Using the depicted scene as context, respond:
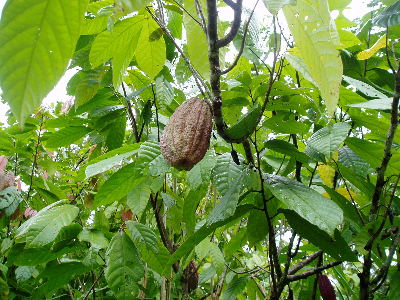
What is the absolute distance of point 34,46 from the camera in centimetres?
29

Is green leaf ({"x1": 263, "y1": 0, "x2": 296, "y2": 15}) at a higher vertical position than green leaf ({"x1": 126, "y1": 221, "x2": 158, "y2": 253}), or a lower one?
higher

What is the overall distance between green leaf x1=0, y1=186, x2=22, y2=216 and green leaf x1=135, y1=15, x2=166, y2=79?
861 millimetres

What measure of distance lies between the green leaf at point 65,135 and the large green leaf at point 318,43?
1.31m

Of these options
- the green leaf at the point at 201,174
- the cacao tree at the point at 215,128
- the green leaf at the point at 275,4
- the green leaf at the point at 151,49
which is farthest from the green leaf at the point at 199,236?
the green leaf at the point at 275,4

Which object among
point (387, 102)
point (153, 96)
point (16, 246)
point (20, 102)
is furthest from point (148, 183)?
point (20, 102)

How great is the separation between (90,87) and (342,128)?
89 centimetres

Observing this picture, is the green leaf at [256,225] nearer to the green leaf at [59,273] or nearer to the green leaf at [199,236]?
the green leaf at [199,236]

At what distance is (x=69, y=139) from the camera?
5.32ft

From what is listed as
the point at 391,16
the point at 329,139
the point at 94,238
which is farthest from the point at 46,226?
A: the point at 391,16

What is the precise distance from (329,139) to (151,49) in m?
0.54

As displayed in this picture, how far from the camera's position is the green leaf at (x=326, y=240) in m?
0.94

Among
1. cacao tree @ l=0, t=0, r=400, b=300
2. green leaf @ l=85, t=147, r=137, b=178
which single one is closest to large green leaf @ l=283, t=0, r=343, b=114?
cacao tree @ l=0, t=0, r=400, b=300

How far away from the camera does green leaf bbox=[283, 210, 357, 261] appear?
94 centimetres

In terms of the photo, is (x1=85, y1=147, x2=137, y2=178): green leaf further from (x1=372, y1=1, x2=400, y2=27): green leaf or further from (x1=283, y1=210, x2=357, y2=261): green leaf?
(x1=372, y1=1, x2=400, y2=27): green leaf
